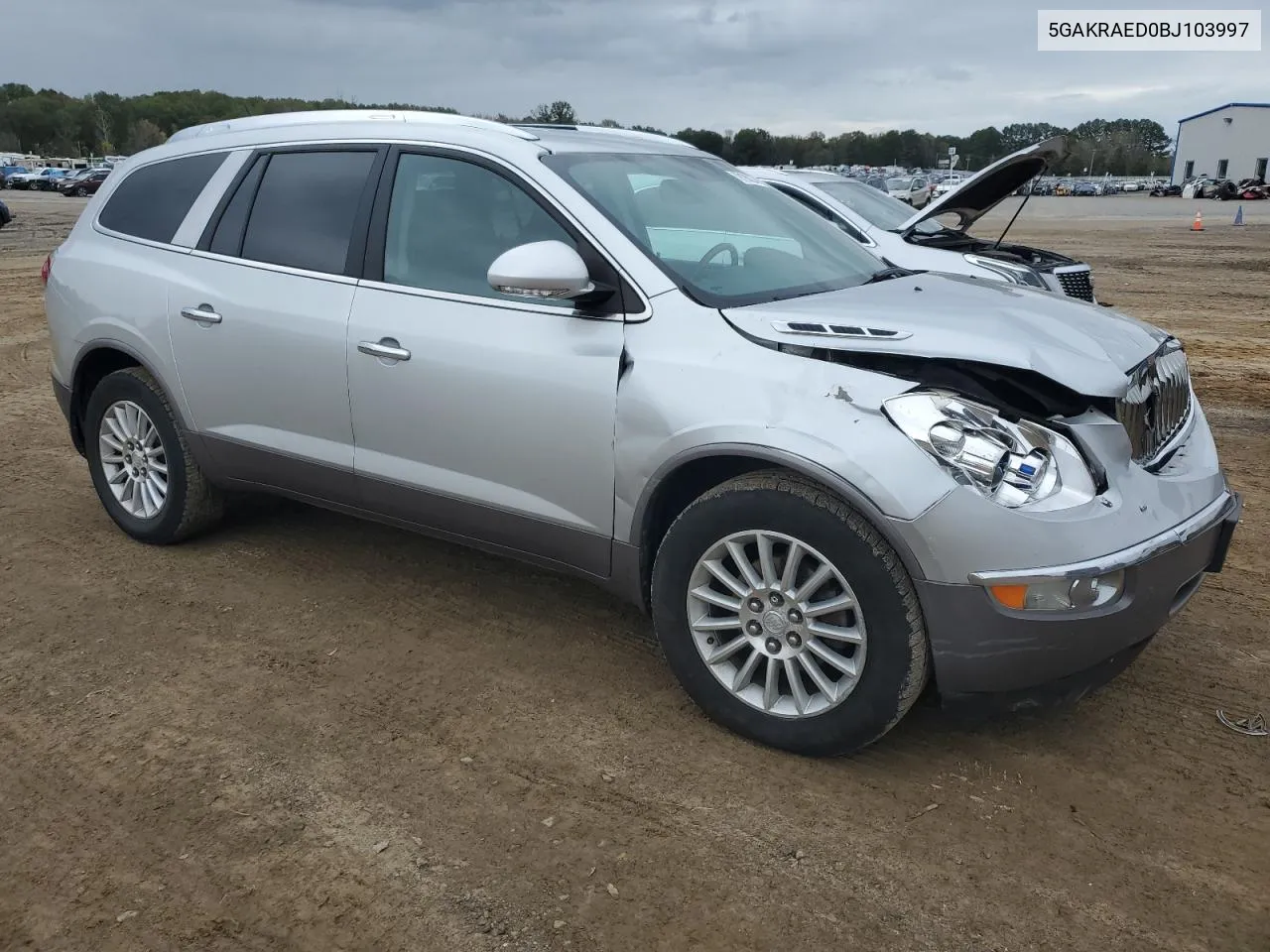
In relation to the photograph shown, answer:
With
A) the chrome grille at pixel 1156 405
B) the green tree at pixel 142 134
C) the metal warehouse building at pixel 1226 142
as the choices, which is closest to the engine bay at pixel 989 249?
the chrome grille at pixel 1156 405

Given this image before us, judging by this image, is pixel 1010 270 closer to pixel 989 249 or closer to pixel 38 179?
pixel 989 249

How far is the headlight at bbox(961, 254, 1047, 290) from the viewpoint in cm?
840

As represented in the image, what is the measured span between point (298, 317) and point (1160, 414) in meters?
3.07

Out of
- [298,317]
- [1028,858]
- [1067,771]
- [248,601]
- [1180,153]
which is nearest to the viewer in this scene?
[1028,858]

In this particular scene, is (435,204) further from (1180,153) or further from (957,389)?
(1180,153)

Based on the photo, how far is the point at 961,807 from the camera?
3.02 meters

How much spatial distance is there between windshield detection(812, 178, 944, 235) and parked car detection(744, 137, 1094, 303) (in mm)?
13

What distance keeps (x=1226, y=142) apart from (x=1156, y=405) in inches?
3984

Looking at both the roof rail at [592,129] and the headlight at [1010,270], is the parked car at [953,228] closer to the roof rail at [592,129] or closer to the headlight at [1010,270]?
the headlight at [1010,270]

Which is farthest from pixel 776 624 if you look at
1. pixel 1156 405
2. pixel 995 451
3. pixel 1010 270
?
pixel 1010 270

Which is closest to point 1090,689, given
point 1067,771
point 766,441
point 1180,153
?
point 1067,771

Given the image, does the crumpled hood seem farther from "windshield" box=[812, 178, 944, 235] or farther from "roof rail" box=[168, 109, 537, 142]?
"windshield" box=[812, 178, 944, 235]

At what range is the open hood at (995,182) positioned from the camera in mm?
7848

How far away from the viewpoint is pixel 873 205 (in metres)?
10.0
